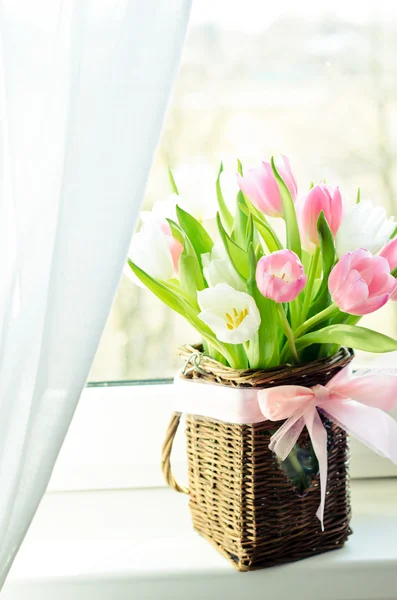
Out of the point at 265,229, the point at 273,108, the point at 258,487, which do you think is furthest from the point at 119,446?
the point at 273,108

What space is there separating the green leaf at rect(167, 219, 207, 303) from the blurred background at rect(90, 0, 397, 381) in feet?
1.01

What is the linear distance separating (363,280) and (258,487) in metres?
0.26

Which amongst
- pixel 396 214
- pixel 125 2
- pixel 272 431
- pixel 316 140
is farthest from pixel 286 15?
pixel 272 431

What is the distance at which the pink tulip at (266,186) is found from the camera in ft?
2.42

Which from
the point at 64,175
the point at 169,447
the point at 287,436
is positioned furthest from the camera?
the point at 169,447

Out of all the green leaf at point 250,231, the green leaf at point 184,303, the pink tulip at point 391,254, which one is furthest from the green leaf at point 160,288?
the pink tulip at point 391,254

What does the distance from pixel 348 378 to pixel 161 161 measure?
478 mm

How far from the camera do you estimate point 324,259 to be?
0.72m

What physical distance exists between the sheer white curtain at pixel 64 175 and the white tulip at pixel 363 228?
22cm

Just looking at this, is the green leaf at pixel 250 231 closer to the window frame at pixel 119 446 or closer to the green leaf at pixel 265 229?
the green leaf at pixel 265 229

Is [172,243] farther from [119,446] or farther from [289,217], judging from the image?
[119,446]

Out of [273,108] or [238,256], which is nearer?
[238,256]

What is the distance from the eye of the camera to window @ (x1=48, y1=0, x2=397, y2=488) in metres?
1.03

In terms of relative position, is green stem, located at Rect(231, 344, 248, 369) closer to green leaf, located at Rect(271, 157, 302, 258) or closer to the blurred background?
green leaf, located at Rect(271, 157, 302, 258)
